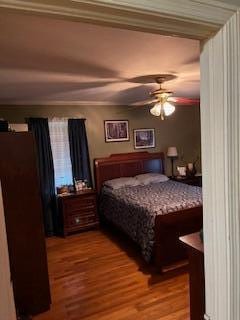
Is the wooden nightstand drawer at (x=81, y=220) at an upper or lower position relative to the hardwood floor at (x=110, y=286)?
upper

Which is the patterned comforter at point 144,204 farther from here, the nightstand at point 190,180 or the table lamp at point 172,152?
the table lamp at point 172,152

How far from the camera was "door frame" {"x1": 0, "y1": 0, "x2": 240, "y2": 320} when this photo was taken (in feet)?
2.12

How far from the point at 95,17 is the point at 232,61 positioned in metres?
0.44

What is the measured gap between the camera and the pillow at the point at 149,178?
4.61 m

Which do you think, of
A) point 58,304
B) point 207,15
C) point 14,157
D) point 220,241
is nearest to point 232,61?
point 207,15

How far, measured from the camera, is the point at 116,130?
191 inches

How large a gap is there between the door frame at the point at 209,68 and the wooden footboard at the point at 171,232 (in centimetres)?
197

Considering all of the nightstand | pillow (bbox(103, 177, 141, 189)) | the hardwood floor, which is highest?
pillow (bbox(103, 177, 141, 189))

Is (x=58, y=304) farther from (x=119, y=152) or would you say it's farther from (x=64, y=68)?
(x=119, y=152)

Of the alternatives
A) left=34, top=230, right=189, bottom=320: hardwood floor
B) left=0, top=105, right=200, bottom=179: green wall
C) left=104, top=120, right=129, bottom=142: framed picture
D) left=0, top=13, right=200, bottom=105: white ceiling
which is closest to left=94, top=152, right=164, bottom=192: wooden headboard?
left=0, top=105, right=200, bottom=179: green wall

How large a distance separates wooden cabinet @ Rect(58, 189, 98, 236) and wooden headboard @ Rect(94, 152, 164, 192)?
0.40 metres

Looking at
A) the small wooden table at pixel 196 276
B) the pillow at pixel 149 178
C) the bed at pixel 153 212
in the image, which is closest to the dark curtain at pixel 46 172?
the bed at pixel 153 212

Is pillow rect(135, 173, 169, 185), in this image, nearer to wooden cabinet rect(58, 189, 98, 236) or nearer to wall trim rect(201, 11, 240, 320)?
wooden cabinet rect(58, 189, 98, 236)

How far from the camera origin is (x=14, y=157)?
7.30ft
